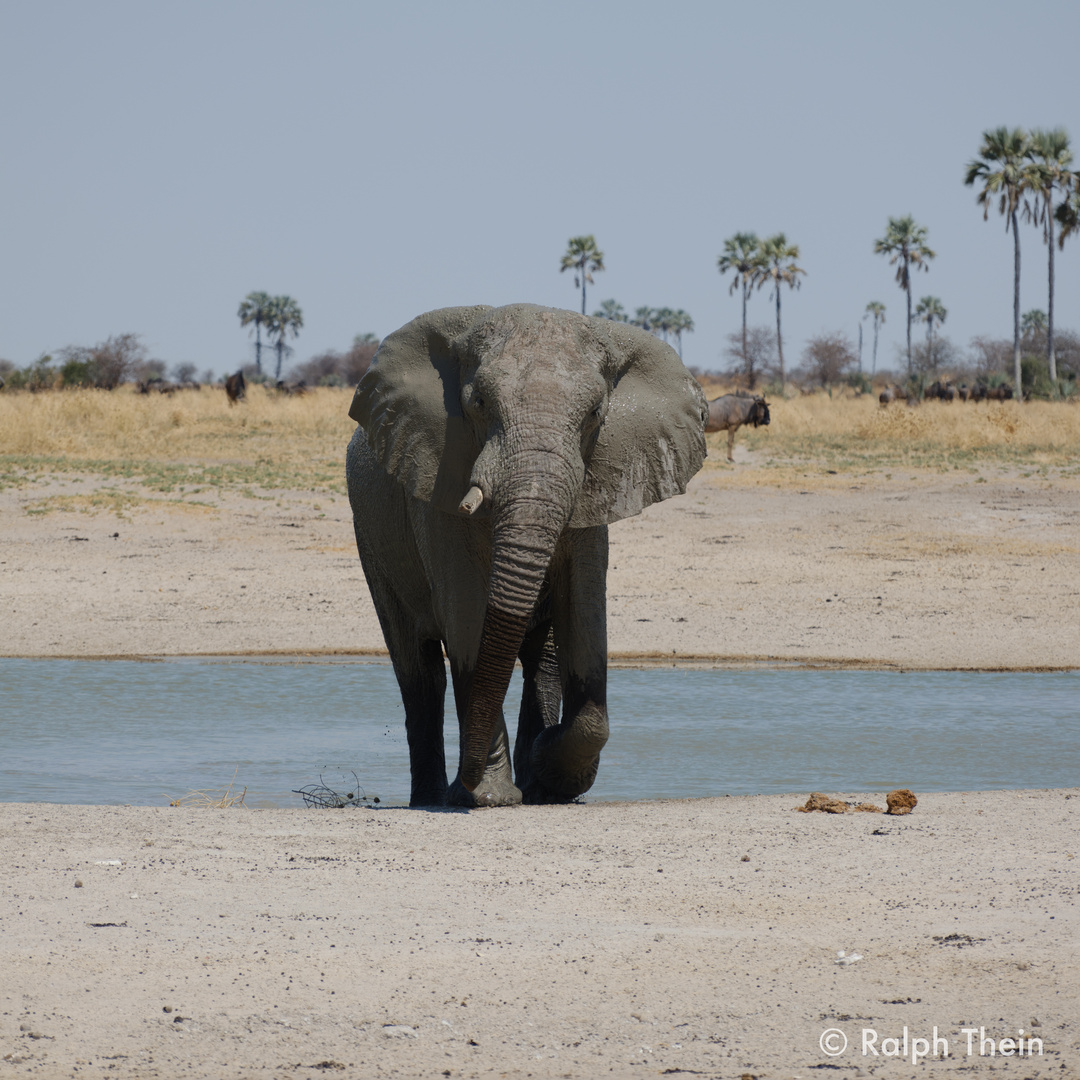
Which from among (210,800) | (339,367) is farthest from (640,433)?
(339,367)

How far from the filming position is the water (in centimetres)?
814

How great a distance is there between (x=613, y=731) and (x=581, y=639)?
259 cm

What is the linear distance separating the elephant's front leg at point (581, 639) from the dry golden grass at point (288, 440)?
12578 millimetres

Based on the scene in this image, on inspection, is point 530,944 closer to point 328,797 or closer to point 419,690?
point 328,797

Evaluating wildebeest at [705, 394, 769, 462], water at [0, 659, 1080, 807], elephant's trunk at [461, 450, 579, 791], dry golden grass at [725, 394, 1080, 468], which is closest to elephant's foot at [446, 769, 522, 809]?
water at [0, 659, 1080, 807]

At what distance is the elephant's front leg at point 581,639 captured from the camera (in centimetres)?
680

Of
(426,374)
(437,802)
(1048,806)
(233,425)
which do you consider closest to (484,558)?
(426,374)

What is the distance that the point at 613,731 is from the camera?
9.31 m

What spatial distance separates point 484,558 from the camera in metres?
6.73

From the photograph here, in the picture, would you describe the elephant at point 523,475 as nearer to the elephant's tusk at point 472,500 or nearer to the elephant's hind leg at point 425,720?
the elephant's tusk at point 472,500

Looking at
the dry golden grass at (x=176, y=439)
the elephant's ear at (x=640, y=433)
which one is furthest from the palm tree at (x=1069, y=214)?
the elephant's ear at (x=640, y=433)

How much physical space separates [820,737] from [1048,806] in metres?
2.63

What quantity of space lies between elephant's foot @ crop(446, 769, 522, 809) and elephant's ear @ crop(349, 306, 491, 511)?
1201 millimetres

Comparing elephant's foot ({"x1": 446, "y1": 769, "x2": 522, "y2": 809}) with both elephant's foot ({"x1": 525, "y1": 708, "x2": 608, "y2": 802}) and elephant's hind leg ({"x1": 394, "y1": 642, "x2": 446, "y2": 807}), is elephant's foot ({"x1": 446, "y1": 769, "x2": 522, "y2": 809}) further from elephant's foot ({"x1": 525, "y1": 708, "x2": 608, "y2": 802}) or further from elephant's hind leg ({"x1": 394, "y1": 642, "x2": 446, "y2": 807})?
elephant's hind leg ({"x1": 394, "y1": 642, "x2": 446, "y2": 807})
